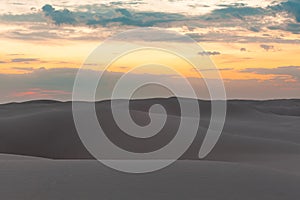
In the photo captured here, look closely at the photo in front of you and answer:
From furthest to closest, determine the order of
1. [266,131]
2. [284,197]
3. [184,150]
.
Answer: [266,131] → [184,150] → [284,197]

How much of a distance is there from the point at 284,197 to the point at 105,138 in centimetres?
1310

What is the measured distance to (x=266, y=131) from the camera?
29.0 m

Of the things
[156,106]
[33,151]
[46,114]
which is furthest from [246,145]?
[156,106]

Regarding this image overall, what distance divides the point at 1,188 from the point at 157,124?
53.3 feet

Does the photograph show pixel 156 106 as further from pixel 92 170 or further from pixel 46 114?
pixel 92 170

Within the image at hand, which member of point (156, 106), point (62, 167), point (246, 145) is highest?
point (62, 167)

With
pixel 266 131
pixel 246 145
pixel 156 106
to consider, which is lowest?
pixel 156 106

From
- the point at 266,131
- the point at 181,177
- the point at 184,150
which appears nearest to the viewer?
the point at 181,177

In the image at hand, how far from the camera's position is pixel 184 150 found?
18734mm

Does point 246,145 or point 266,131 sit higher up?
point 246,145

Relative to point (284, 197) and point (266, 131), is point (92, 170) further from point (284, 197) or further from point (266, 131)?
point (266, 131)

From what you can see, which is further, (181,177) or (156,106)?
(156,106)

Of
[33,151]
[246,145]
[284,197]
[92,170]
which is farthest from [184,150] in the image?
[284,197]

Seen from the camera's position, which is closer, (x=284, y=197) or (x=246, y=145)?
(x=284, y=197)
